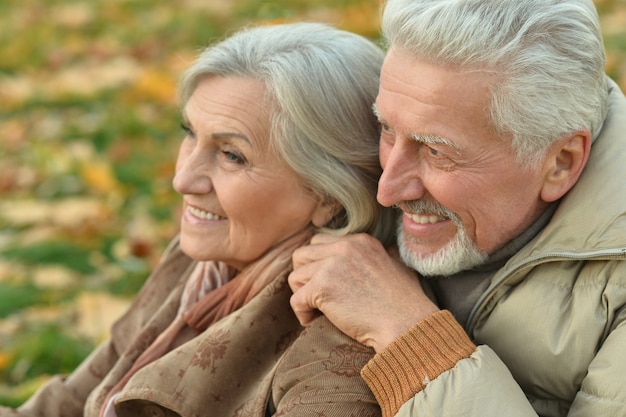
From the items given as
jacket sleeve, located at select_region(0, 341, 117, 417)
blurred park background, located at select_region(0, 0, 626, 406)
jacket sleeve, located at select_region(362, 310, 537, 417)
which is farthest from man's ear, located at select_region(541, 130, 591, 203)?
jacket sleeve, located at select_region(0, 341, 117, 417)

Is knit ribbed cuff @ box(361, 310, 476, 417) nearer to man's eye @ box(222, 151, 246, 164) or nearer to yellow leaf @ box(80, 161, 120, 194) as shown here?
man's eye @ box(222, 151, 246, 164)

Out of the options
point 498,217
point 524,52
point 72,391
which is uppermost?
point 524,52

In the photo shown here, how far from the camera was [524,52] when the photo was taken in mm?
2496

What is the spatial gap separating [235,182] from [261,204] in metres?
0.11

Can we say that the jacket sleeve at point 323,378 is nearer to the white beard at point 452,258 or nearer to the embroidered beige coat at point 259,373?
the embroidered beige coat at point 259,373

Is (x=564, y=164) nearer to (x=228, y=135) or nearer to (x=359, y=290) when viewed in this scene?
(x=359, y=290)

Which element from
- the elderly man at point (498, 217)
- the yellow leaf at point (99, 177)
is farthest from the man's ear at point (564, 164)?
the yellow leaf at point (99, 177)

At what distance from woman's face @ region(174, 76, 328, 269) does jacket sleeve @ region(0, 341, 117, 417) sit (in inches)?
27.6

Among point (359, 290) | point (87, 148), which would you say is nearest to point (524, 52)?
point (359, 290)

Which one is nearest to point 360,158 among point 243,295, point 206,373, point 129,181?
point 243,295

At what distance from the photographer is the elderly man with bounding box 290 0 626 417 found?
248 cm

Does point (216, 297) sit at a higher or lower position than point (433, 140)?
lower

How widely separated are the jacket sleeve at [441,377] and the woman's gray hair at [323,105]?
538 mm

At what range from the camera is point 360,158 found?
2.98 metres
